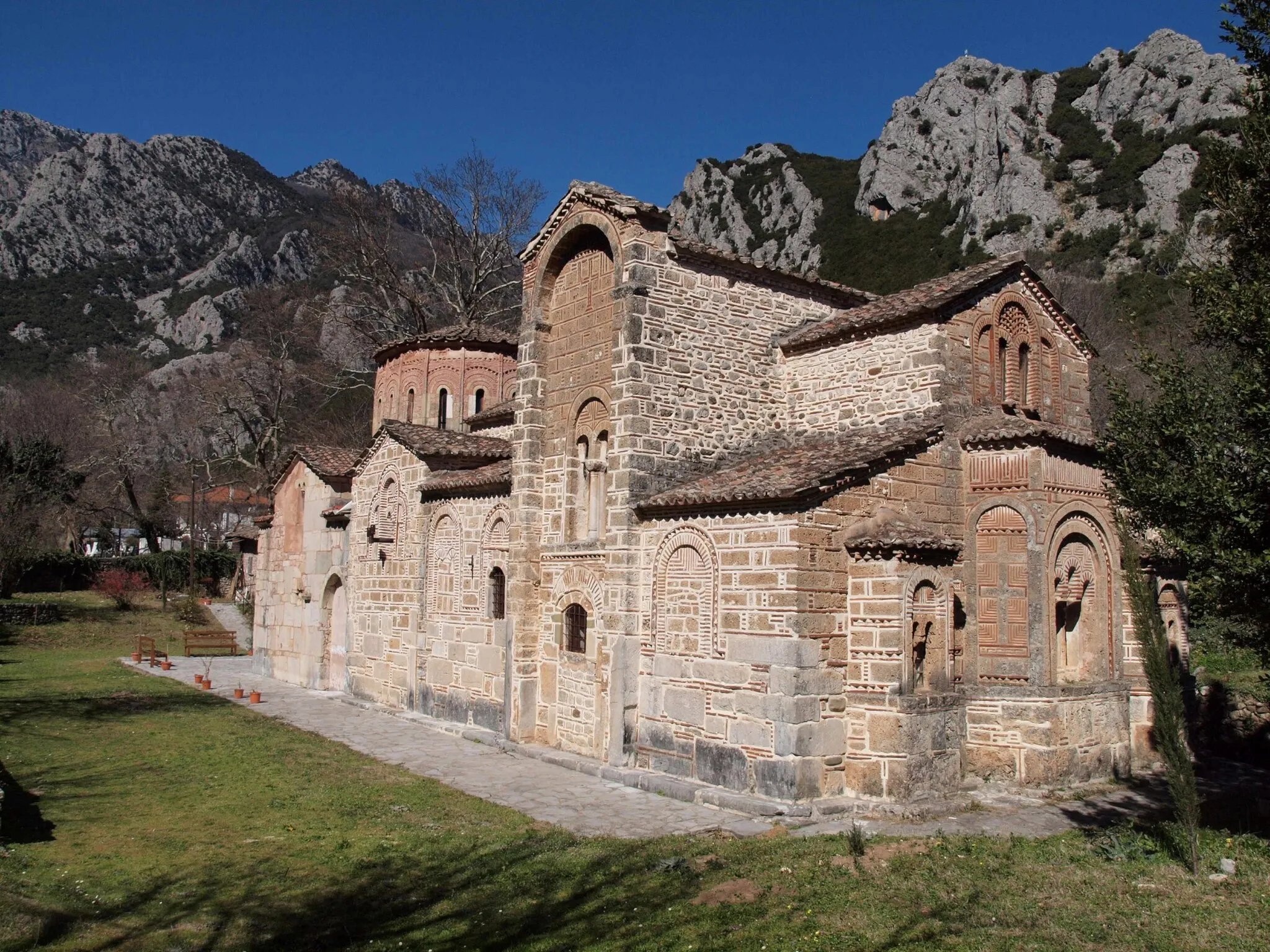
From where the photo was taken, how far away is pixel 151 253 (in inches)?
2997

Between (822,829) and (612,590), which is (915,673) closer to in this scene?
(822,829)

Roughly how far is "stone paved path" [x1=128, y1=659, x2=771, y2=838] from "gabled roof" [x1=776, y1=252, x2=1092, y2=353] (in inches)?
258

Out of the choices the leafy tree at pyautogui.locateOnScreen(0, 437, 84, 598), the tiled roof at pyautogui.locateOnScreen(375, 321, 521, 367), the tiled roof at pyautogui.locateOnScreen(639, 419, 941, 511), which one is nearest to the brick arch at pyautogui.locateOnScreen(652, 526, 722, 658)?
the tiled roof at pyautogui.locateOnScreen(639, 419, 941, 511)

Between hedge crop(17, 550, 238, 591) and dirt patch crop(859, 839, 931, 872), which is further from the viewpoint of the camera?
hedge crop(17, 550, 238, 591)

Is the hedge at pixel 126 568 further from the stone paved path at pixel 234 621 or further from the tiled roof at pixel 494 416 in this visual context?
the tiled roof at pixel 494 416

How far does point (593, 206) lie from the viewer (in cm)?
1330

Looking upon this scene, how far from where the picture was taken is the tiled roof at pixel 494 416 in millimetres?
18734

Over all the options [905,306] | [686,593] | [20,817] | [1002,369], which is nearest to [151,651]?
[20,817]

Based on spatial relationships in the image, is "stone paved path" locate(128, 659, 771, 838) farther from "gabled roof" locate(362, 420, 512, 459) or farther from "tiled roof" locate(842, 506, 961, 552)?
"gabled roof" locate(362, 420, 512, 459)

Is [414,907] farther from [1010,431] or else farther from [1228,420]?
[1010,431]

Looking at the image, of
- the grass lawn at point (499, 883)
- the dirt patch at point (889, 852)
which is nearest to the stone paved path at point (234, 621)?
the grass lawn at point (499, 883)

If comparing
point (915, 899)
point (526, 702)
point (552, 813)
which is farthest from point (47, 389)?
point (915, 899)

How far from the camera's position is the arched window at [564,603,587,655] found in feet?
43.1

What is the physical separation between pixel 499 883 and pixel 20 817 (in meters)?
5.31
